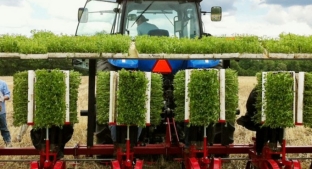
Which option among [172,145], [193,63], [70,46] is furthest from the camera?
[193,63]

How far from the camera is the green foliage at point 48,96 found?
4.30 meters

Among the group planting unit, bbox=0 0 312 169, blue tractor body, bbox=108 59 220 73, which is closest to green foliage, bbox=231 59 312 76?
planting unit, bbox=0 0 312 169

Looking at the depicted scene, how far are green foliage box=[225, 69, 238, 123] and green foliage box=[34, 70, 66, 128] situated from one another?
150cm

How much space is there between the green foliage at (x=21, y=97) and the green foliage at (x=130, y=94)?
0.85m

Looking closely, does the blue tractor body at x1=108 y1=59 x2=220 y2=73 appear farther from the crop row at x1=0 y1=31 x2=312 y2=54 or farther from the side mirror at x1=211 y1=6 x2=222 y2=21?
the crop row at x1=0 y1=31 x2=312 y2=54

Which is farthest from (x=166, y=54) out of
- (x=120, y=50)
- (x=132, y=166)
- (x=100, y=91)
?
(x=132, y=166)

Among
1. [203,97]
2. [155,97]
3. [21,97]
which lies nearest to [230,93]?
[203,97]

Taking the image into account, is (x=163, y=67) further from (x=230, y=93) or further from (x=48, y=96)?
(x=48, y=96)

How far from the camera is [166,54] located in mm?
4344

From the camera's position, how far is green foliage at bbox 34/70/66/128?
14.1 ft

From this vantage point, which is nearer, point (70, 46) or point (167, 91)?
point (70, 46)

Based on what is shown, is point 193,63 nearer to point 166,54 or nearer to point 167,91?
point 167,91

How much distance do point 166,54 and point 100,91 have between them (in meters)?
0.69

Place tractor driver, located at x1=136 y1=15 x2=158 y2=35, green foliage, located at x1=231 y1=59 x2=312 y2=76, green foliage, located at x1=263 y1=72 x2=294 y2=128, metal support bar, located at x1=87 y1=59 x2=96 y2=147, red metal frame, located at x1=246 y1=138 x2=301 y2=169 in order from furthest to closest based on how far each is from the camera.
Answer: tractor driver, located at x1=136 y1=15 x2=158 y2=35 → green foliage, located at x1=231 y1=59 x2=312 y2=76 → metal support bar, located at x1=87 y1=59 x2=96 y2=147 → red metal frame, located at x1=246 y1=138 x2=301 y2=169 → green foliage, located at x1=263 y1=72 x2=294 y2=128
